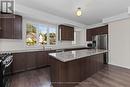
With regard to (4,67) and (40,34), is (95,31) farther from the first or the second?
(4,67)

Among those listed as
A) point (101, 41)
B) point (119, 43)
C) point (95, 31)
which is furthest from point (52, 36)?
point (119, 43)

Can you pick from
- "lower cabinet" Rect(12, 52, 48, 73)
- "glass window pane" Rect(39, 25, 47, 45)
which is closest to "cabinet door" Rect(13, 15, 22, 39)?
"lower cabinet" Rect(12, 52, 48, 73)

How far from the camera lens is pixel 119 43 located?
4832mm

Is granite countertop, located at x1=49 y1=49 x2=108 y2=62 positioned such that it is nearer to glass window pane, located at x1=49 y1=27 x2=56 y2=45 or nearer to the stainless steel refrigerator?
glass window pane, located at x1=49 y1=27 x2=56 y2=45

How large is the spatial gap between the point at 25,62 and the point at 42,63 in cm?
84

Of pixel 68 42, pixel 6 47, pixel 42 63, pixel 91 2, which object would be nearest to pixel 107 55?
pixel 68 42

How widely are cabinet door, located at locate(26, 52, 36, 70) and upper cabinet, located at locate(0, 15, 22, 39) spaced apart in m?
0.87

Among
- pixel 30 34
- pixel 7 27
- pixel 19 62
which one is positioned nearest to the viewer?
pixel 7 27

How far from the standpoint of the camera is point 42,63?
15.1 feet

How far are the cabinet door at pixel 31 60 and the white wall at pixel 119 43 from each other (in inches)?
160

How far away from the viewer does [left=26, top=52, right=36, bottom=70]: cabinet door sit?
4105 mm

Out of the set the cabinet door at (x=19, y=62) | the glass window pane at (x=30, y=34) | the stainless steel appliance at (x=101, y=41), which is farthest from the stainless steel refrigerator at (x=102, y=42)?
the cabinet door at (x=19, y=62)

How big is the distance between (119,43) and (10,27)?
16.7 ft

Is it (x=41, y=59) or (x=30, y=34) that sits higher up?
(x=30, y=34)
